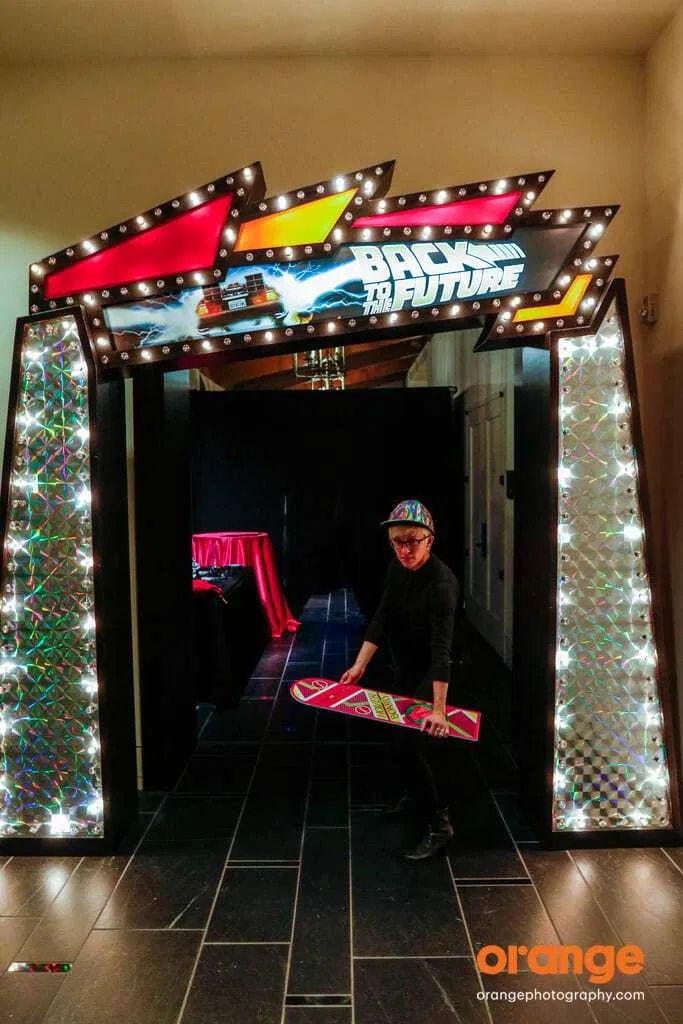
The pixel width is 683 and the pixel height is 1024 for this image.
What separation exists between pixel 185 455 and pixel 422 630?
2.04 meters

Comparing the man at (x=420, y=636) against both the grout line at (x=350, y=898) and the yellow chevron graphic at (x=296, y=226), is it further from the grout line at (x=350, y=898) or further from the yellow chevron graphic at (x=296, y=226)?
the yellow chevron graphic at (x=296, y=226)

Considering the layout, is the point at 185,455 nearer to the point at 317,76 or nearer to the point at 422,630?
the point at 422,630

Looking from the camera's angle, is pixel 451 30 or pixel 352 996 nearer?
pixel 352 996

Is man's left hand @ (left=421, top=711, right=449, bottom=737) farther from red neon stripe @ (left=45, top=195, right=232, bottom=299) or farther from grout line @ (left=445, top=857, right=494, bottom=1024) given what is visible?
red neon stripe @ (left=45, top=195, right=232, bottom=299)

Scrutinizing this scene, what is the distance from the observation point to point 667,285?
3252 mm

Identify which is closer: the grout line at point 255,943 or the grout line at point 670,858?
the grout line at point 255,943

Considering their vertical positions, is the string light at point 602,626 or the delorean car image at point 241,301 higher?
the delorean car image at point 241,301

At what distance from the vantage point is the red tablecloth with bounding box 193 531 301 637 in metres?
7.34

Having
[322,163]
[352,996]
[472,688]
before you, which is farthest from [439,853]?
[322,163]

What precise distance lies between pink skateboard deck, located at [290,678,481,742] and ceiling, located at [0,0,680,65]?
3444mm

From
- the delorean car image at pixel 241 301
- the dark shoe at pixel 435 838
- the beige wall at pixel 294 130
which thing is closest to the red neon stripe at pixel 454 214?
the delorean car image at pixel 241 301

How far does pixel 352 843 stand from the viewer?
3.18 m

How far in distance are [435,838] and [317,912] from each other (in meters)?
0.72

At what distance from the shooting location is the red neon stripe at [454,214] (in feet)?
9.46
